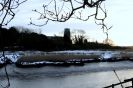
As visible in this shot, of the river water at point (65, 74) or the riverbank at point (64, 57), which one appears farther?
the riverbank at point (64, 57)

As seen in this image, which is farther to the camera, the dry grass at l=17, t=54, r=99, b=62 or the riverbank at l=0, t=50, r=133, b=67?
the dry grass at l=17, t=54, r=99, b=62

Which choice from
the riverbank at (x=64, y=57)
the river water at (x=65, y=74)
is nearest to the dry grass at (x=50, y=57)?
the riverbank at (x=64, y=57)

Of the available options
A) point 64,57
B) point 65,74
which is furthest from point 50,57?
point 65,74

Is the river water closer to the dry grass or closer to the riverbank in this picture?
the riverbank

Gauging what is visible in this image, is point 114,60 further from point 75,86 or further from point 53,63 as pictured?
point 75,86

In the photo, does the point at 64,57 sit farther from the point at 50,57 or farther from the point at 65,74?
the point at 65,74

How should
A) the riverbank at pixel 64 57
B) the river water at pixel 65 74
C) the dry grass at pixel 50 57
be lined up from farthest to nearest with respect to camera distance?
the dry grass at pixel 50 57
the riverbank at pixel 64 57
the river water at pixel 65 74

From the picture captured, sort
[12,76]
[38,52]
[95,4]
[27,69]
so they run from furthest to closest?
[38,52] → [27,69] → [12,76] → [95,4]

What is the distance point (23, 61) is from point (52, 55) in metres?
6.84

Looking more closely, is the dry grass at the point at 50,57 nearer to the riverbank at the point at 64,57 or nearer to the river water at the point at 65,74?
the riverbank at the point at 64,57

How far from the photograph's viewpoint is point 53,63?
4091 centimetres

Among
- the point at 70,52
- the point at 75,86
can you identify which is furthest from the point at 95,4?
the point at 70,52

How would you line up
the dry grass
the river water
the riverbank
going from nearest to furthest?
1. the river water
2. the riverbank
3. the dry grass

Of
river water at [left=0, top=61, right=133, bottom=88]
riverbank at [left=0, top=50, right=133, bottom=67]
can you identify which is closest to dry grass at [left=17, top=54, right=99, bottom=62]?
riverbank at [left=0, top=50, right=133, bottom=67]
